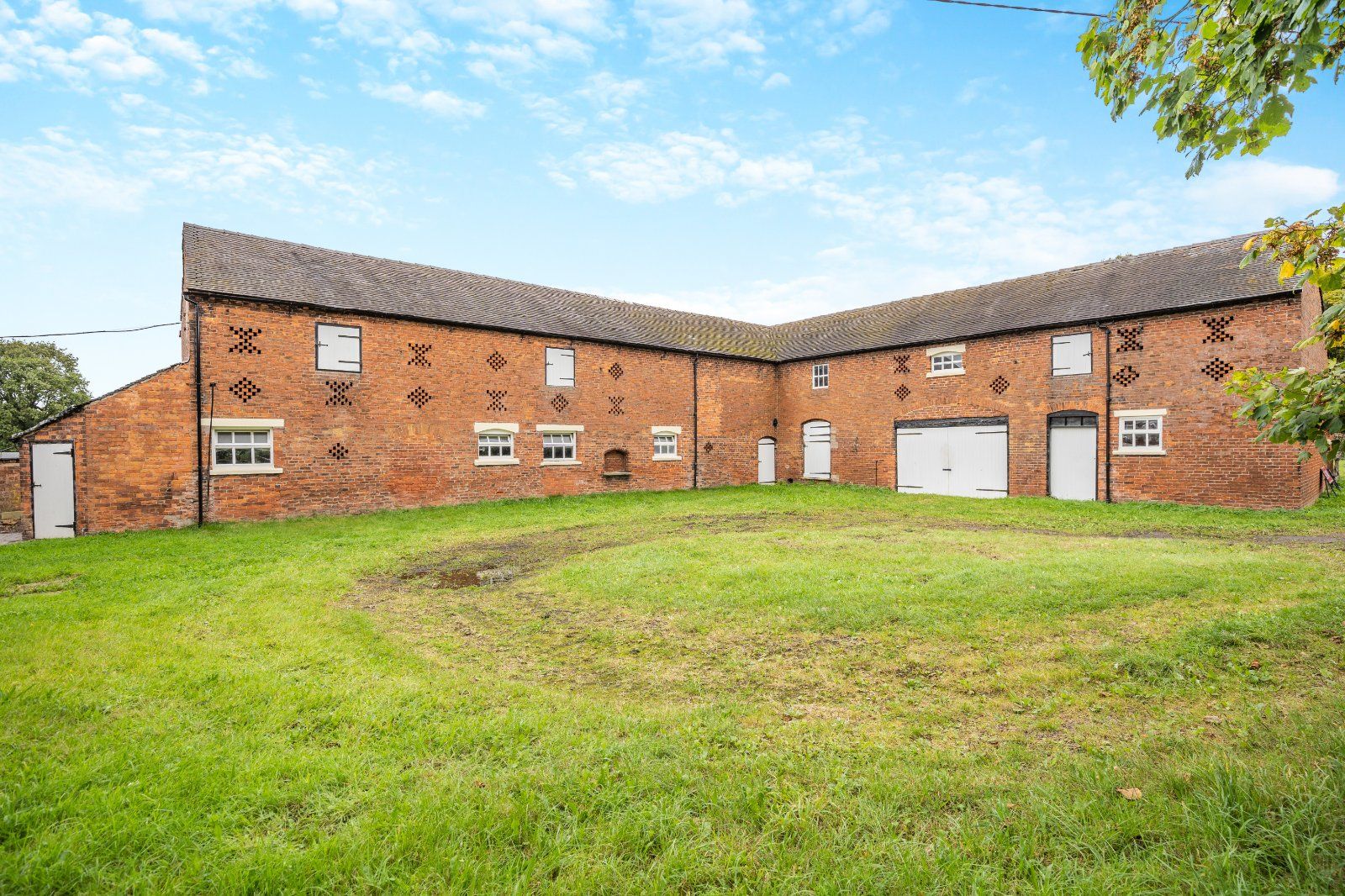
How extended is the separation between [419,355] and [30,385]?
29222mm

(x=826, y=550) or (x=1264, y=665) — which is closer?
(x=1264, y=665)

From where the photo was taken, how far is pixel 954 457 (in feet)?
64.0

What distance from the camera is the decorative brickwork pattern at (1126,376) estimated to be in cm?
1606

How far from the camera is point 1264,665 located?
423 centimetres

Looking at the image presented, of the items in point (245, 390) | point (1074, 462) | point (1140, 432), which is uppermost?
point (245, 390)

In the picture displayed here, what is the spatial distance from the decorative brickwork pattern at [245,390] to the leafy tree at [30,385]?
23611 mm

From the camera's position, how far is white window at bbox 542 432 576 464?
18781mm

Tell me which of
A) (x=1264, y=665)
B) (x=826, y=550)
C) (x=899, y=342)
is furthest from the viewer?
(x=899, y=342)

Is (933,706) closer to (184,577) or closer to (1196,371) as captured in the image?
(184,577)

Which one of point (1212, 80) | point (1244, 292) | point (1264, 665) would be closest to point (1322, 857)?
point (1264, 665)

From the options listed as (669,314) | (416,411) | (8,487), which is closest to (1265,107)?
(416,411)

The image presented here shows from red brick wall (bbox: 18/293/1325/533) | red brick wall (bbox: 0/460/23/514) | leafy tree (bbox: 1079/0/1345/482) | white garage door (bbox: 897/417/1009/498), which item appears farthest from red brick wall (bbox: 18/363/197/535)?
white garage door (bbox: 897/417/1009/498)

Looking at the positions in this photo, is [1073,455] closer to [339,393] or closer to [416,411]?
[416,411]

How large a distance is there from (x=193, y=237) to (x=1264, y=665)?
21011mm
